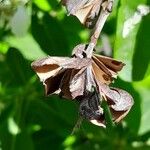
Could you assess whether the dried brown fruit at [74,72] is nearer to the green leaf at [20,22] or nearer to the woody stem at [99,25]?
the woody stem at [99,25]

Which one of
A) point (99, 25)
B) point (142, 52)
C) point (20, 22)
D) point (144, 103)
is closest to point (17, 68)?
point (20, 22)

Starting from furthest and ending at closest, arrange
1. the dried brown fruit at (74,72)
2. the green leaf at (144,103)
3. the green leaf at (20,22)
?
1. the green leaf at (144,103)
2. the green leaf at (20,22)
3. the dried brown fruit at (74,72)

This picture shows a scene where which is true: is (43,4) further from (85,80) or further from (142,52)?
(85,80)

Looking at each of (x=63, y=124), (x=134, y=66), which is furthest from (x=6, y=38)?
(x=134, y=66)

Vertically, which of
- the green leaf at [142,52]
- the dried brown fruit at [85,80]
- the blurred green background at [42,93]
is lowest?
the blurred green background at [42,93]

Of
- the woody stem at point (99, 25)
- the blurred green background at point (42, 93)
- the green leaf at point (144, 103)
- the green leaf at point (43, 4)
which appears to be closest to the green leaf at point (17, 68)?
the blurred green background at point (42, 93)

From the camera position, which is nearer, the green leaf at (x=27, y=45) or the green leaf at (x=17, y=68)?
the green leaf at (x=17, y=68)

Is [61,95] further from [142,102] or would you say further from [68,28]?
[68,28]

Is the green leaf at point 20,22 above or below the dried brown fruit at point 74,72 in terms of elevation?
below

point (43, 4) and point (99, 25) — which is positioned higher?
point (99, 25)
